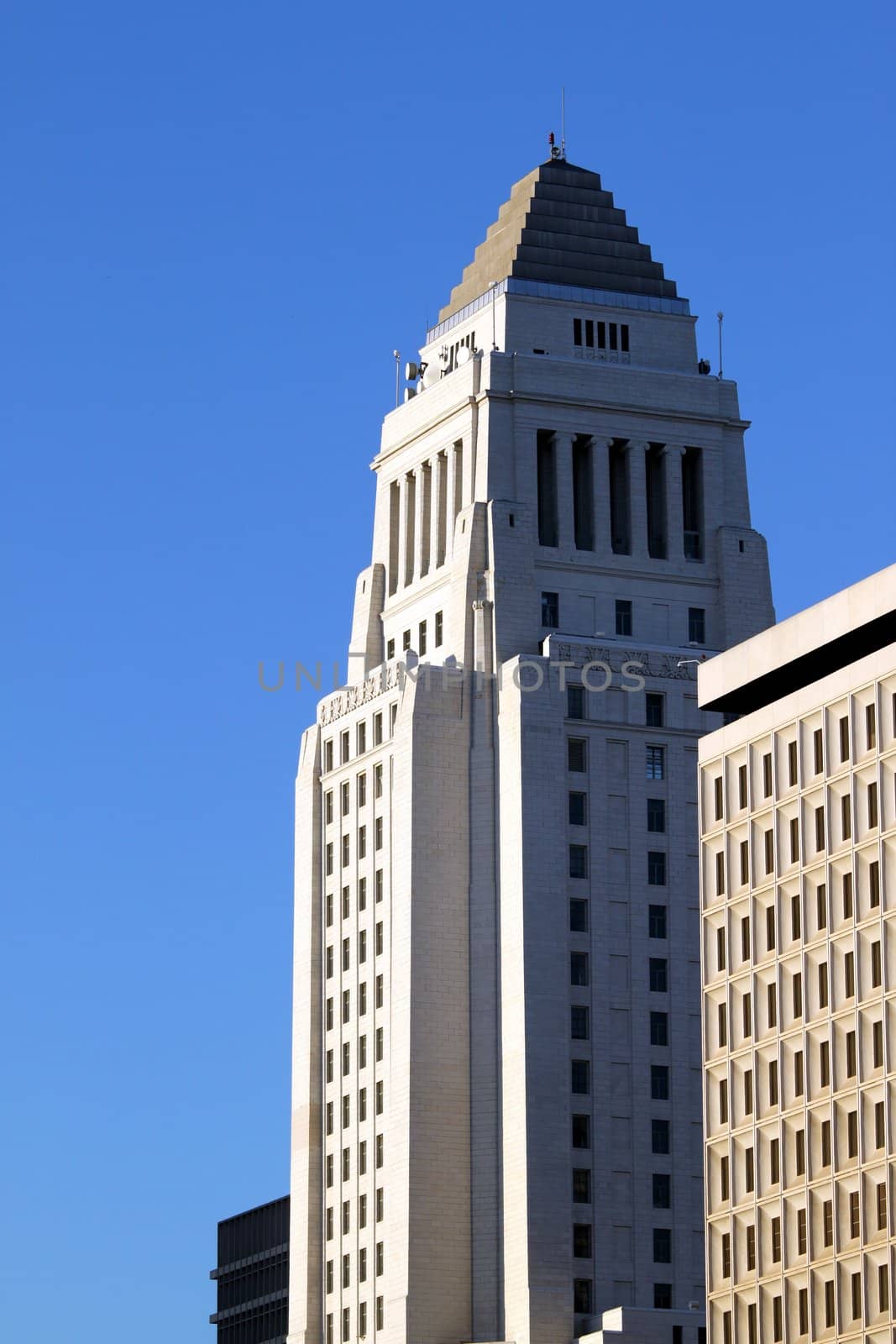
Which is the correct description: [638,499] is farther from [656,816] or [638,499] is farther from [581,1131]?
[581,1131]

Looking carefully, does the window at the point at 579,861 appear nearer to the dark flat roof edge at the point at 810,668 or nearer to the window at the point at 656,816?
the window at the point at 656,816

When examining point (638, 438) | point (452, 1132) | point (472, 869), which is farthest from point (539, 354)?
point (452, 1132)

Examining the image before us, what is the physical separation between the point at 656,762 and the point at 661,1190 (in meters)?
21.6

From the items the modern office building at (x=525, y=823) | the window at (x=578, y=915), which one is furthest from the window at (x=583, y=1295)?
the window at (x=578, y=915)

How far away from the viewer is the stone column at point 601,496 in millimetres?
177875

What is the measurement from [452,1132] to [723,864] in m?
28.0

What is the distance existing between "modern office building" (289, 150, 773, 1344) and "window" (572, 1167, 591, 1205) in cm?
16

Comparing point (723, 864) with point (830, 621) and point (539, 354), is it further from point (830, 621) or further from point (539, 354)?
point (539, 354)

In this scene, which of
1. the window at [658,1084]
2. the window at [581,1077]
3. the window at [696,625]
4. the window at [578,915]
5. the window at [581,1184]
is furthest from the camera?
the window at [696,625]

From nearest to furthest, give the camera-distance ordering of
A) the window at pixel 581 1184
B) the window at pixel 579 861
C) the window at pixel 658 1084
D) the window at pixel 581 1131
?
the window at pixel 581 1184 < the window at pixel 581 1131 < the window at pixel 658 1084 < the window at pixel 579 861

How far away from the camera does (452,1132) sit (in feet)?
547

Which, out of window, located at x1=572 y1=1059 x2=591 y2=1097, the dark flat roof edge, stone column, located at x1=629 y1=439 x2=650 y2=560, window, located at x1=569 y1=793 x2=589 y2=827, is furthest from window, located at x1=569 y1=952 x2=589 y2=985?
stone column, located at x1=629 y1=439 x2=650 y2=560

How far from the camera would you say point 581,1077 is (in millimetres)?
165375

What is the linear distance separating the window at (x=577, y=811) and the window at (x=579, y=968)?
6.51m
